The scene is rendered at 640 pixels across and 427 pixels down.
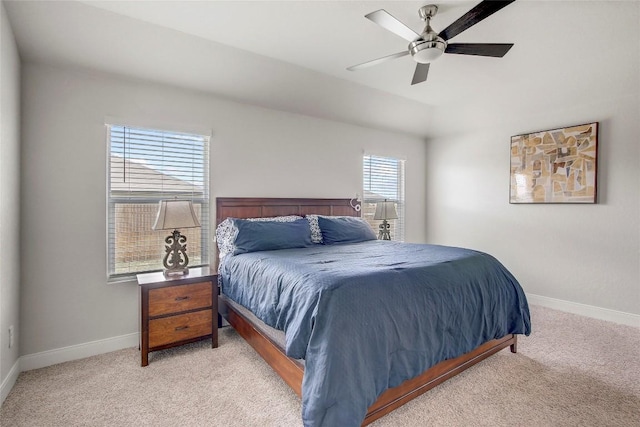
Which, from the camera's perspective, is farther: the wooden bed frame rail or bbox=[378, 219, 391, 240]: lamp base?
bbox=[378, 219, 391, 240]: lamp base

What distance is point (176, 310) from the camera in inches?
101

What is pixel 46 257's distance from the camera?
8.29 feet

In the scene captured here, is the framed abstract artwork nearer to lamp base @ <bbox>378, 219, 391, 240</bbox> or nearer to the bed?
lamp base @ <bbox>378, 219, 391, 240</bbox>

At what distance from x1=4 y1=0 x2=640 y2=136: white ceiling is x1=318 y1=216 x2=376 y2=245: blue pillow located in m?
1.46

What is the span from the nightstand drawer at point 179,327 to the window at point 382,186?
2.73m

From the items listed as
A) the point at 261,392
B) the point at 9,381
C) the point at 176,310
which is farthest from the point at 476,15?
the point at 9,381

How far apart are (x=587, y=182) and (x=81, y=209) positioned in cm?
511

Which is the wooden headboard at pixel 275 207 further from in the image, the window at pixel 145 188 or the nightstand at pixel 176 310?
the nightstand at pixel 176 310

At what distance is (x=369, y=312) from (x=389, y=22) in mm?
1786

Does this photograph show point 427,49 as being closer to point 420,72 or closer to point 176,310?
point 420,72

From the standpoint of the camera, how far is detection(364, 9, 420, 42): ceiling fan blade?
1894mm

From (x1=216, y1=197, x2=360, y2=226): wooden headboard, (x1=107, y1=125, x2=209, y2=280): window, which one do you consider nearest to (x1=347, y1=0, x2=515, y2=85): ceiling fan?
(x1=216, y1=197, x2=360, y2=226): wooden headboard

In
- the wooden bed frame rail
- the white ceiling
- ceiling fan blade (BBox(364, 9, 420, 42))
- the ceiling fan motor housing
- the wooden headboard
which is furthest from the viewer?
the wooden headboard

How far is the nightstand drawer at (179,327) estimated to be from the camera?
2.47 meters
